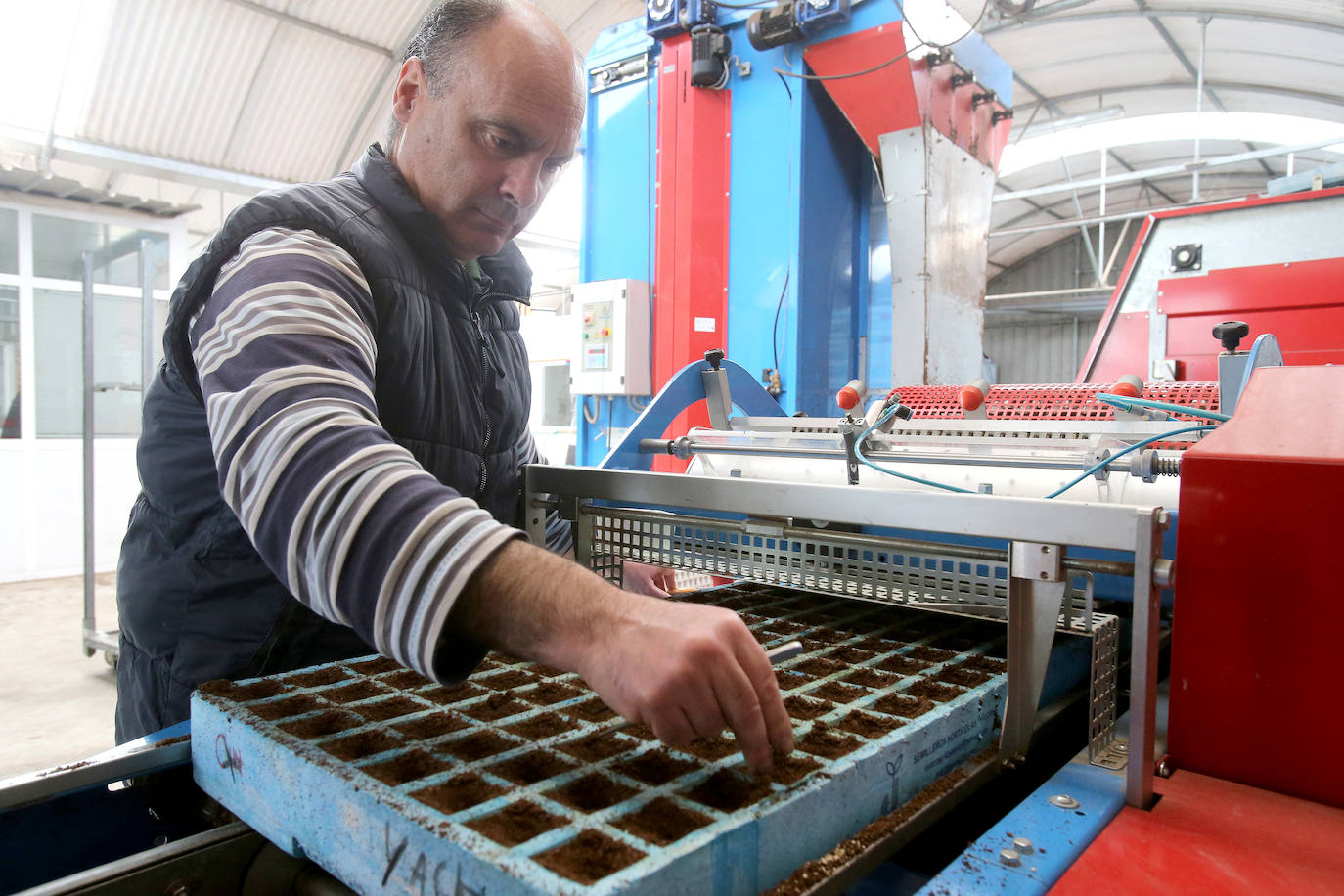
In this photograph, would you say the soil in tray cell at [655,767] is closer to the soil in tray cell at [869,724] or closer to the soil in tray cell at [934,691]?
the soil in tray cell at [869,724]

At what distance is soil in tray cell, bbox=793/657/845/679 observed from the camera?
0.96 meters

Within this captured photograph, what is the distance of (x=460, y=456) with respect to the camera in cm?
123

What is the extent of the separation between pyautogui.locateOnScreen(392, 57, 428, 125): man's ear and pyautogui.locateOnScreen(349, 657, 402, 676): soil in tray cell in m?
0.78

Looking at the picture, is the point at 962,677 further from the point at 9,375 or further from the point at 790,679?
the point at 9,375

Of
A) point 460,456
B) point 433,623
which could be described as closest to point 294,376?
point 433,623

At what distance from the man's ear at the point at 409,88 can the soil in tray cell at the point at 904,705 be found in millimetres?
1022

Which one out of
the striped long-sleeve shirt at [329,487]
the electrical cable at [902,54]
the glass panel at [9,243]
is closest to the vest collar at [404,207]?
the striped long-sleeve shirt at [329,487]

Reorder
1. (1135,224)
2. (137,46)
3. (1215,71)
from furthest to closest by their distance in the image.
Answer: (1135,224)
(1215,71)
(137,46)

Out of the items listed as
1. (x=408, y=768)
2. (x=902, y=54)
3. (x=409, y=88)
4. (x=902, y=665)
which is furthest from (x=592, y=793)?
(x=902, y=54)

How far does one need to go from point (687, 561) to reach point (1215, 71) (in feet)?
26.8

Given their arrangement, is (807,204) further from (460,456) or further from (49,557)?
(49,557)

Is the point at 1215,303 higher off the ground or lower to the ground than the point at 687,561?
higher

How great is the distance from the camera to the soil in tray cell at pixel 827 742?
2.34 ft

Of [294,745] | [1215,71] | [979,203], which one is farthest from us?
[1215,71]
